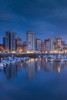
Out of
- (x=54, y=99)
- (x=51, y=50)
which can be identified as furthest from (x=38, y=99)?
(x=51, y=50)

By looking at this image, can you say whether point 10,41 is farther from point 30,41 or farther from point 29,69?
point 29,69

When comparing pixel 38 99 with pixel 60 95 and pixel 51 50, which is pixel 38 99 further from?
pixel 51 50

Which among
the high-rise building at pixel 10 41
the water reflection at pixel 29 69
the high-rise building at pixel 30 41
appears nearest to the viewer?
the water reflection at pixel 29 69

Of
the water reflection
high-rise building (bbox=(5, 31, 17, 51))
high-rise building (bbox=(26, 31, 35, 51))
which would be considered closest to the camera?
the water reflection

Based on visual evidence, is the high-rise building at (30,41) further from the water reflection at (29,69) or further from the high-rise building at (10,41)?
the water reflection at (29,69)

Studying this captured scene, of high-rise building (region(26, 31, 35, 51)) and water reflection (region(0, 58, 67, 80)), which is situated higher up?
high-rise building (region(26, 31, 35, 51))

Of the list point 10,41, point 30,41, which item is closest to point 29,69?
point 10,41

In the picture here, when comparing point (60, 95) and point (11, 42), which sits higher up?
point (11, 42)

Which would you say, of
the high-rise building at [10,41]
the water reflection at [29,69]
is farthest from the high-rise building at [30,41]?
the water reflection at [29,69]

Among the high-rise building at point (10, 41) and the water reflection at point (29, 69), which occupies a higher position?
the high-rise building at point (10, 41)

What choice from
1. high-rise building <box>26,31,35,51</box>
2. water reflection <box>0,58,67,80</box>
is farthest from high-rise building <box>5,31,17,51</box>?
water reflection <box>0,58,67,80</box>

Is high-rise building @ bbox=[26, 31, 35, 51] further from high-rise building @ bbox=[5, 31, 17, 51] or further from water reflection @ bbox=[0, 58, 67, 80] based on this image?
water reflection @ bbox=[0, 58, 67, 80]

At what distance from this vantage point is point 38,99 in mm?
13141

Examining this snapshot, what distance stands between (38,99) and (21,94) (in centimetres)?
239
